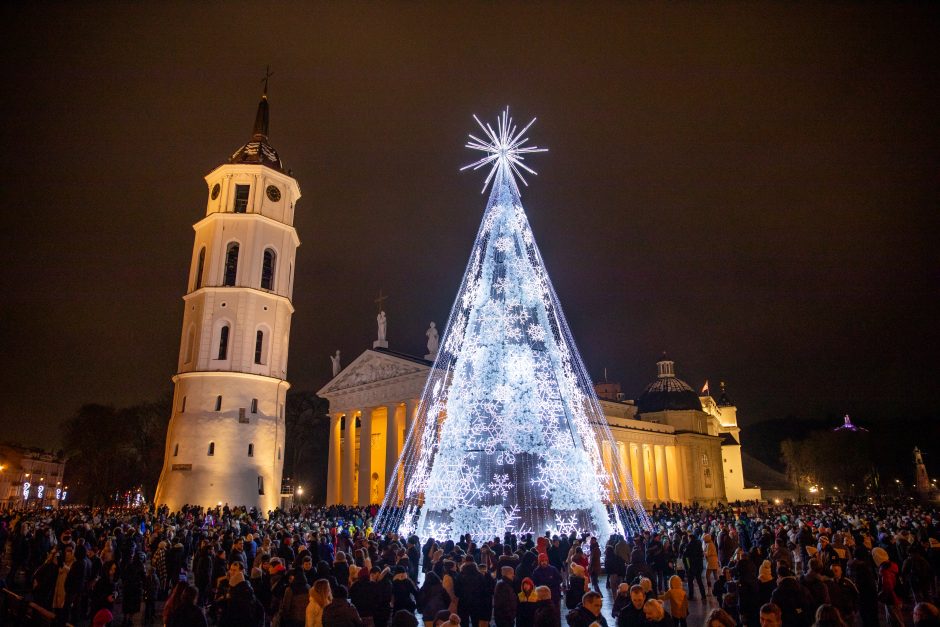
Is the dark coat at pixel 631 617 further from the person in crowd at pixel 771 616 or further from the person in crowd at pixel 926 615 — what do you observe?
the person in crowd at pixel 926 615

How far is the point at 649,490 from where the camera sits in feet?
241

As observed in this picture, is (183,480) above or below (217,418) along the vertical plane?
below

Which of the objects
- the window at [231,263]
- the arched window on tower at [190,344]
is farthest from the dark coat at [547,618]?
the arched window on tower at [190,344]

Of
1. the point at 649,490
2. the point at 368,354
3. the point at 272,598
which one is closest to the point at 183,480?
the point at 368,354

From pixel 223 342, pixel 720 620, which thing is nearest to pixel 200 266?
pixel 223 342

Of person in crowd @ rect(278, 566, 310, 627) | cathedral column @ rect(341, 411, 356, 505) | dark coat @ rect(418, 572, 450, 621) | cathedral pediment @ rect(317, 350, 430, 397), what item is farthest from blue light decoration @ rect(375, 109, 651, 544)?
cathedral column @ rect(341, 411, 356, 505)

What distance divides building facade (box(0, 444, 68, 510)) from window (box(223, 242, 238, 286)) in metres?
66.9

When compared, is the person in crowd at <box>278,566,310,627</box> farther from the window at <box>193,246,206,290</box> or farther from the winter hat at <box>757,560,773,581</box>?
the window at <box>193,246,206,290</box>

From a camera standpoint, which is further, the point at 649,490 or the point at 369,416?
the point at 649,490

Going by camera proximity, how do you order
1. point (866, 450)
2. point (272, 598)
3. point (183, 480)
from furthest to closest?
point (866, 450) → point (183, 480) → point (272, 598)

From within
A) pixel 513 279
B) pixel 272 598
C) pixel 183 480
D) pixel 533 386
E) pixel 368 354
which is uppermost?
pixel 368 354

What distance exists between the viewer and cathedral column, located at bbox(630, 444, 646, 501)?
70.0 metres

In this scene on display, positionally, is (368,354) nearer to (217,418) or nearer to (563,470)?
(217,418)

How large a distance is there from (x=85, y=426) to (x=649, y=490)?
6081 cm
